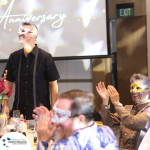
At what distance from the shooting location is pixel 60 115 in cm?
95

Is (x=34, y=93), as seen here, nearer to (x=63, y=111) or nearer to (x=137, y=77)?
(x=137, y=77)

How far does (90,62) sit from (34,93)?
1352mm

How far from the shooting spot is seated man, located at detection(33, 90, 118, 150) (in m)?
0.93

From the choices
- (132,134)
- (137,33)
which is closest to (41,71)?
(132,134)

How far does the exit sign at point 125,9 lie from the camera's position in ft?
11.3

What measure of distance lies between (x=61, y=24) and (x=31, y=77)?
1.26 metres

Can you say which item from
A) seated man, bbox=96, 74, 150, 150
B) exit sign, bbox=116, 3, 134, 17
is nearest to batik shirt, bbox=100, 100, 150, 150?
seated man, bbox=96, 74, 150, 150

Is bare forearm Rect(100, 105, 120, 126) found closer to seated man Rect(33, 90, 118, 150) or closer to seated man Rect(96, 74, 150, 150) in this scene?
seated man Rect(96, 74, 150, 150)

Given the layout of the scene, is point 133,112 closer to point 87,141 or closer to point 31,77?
point 87,141

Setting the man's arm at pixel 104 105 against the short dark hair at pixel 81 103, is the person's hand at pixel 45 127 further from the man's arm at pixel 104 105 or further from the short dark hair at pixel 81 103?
the man's arm at pixel 104 105

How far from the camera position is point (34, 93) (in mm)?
2559

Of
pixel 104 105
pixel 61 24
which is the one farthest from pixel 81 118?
pixel 61 24

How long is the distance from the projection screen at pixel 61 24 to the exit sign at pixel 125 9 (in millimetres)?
394

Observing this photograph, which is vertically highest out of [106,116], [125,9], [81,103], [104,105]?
[125,9]
